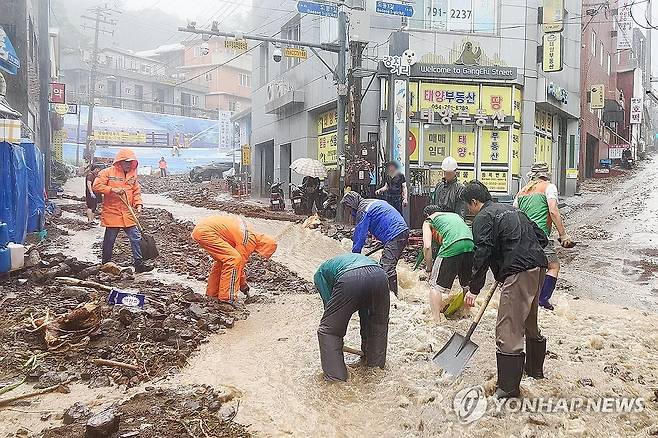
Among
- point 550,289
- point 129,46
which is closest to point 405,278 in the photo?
point 550,289

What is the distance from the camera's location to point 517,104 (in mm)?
18766

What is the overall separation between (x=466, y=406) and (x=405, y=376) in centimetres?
73

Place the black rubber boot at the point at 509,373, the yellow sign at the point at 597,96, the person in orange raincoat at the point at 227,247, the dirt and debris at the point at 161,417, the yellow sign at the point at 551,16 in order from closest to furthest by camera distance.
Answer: the dirt and debris at the point at 161,417 → the black rubber boot at the point at 509,373 → the person in orange raincoat at the point at 227,247 → the yellow sign at the point at 551,16 → the yellow sign at the point at 597,96

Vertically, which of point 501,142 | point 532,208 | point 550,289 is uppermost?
point 501,142

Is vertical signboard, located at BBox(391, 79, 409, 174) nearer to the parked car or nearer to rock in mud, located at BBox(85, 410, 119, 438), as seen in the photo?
rock in mud, located at BBox(85, 410, 119, 438)

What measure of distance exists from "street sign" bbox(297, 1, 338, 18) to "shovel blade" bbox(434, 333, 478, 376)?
11.6 m

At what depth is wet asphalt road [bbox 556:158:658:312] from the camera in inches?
355

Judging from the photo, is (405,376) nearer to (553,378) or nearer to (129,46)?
(553,378)

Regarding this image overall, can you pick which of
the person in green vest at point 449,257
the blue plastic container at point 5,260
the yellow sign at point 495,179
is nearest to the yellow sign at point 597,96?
the yellow sign at point 495,179

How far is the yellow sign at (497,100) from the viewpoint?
18359 millimetres

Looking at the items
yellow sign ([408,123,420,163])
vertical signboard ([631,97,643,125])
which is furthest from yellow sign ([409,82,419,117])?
vertical signboard ([631,97,643,125])

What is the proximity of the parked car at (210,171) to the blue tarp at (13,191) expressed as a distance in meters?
27.4

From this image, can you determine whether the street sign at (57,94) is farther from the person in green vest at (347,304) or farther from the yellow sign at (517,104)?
the person in green vest at (347,304)

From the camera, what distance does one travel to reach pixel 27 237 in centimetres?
1116
